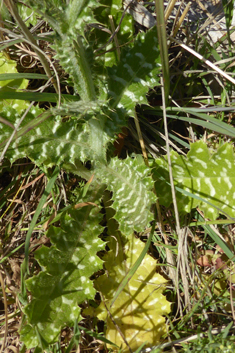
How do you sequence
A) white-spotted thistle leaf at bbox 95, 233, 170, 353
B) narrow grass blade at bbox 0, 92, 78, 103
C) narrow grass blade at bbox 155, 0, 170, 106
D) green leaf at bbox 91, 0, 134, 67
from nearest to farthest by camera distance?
narrow grass blade at bbox 155, 0, 170, 106, narrow grass blade at bbox 0, 92, 78, 103, green leaf at bbox 91, 0, 134, 67, white-spotted thistle leaf at bbox 95, 233, 170, 353

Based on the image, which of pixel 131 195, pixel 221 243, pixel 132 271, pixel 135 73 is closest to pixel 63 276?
pixel 132 271

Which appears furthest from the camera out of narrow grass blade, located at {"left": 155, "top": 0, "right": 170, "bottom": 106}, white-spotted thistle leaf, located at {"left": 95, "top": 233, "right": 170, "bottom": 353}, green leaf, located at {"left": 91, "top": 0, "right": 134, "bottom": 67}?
white-spotted thistle leaf, located at {"left": 95, "top": 233, "right": 170, "bottom": 353}

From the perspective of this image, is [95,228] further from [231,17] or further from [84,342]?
[231,17]

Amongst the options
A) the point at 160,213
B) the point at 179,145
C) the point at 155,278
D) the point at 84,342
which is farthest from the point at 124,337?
the point at 179,145

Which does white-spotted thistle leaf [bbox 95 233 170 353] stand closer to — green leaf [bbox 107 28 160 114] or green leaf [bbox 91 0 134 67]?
green leaf [bbox 107 28 160 114]

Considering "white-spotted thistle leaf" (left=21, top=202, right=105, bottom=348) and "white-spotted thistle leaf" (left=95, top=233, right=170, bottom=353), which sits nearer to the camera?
"white-spotted thistle leaf" (left=21, top=202, right=105, bottom=348)

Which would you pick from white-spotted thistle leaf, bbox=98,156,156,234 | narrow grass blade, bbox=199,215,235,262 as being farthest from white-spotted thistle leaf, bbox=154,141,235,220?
white-spotted thistle leaf, bbox=98,156,156,234

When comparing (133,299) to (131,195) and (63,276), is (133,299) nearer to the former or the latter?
(63,276)
